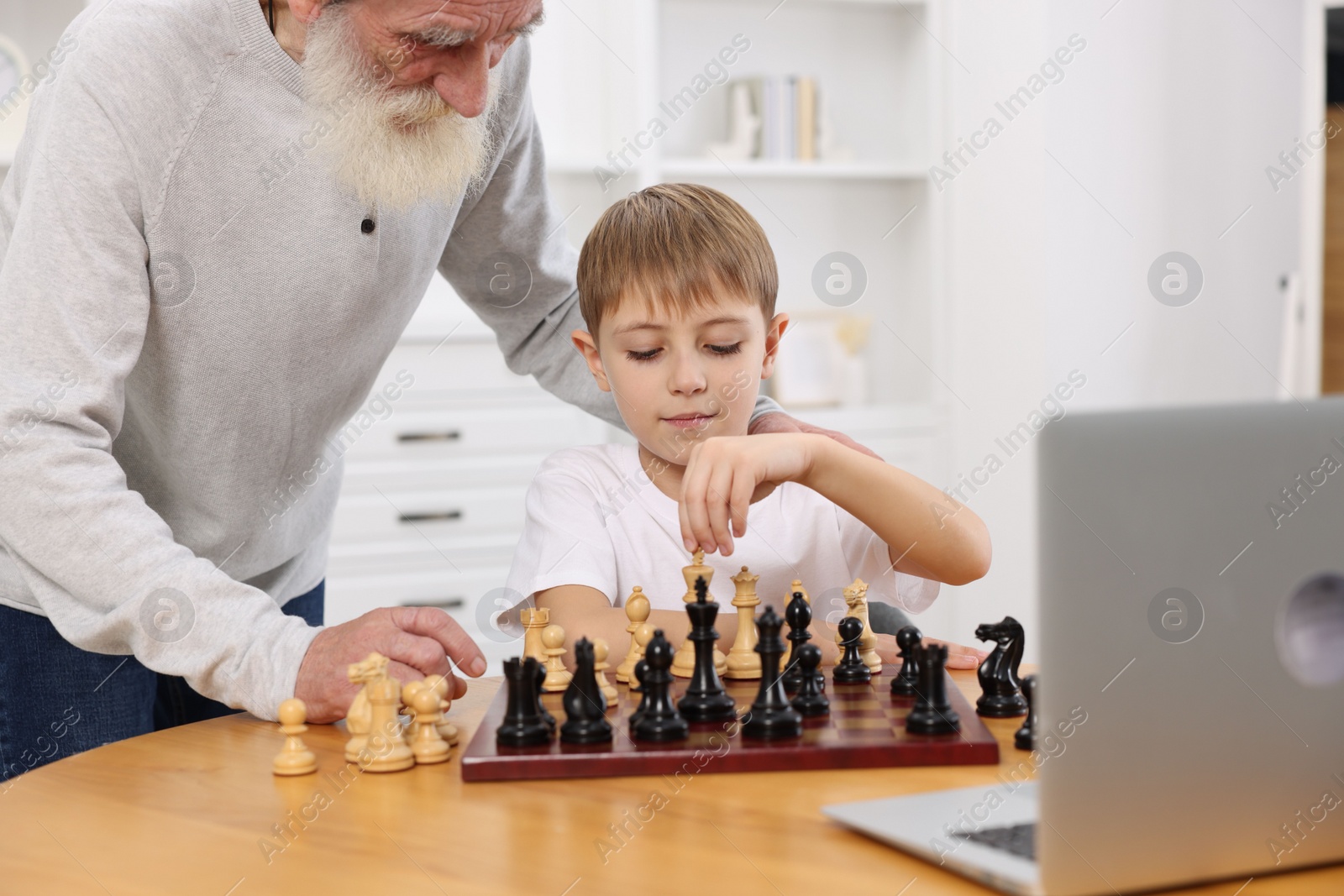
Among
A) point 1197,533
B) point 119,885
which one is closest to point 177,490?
point 119,885

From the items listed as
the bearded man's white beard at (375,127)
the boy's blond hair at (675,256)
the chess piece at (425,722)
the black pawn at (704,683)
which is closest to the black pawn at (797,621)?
the black pawn at (704,683)

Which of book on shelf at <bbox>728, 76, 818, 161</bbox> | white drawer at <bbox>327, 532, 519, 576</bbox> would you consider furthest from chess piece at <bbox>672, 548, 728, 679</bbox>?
book on shelf at <bbox>728, 76, 818, 161</bbox>

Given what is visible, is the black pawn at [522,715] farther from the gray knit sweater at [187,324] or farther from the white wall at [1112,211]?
the white wall at [1112,211]

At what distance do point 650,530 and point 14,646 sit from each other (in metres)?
0.77

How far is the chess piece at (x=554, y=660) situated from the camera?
1.19 m

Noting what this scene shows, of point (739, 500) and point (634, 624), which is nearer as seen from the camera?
point (739, 500)

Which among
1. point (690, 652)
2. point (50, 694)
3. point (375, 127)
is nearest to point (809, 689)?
point (690, 652)

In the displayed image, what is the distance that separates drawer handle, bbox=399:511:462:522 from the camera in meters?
3.70

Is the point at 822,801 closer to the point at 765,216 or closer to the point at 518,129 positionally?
the point at 518,129

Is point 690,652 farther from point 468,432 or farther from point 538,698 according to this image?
point 468,432

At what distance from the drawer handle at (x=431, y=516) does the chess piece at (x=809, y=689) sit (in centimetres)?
281

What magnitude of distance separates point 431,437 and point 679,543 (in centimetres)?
225

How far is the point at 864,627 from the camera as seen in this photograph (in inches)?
49.6

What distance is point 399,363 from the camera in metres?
3.75
